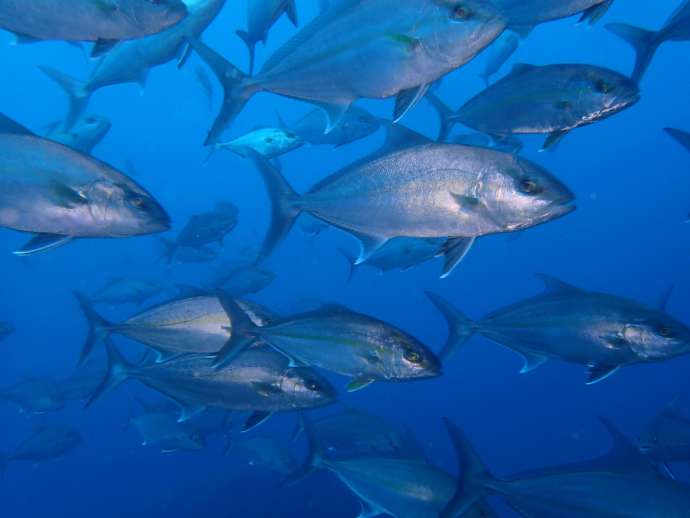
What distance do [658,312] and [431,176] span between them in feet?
6.67

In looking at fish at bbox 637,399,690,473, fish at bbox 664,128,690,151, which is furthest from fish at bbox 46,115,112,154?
fish at bbox 637,399,690,473

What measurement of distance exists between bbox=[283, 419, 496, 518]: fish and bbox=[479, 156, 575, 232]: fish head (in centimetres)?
241

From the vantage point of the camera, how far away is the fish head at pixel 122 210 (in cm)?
231

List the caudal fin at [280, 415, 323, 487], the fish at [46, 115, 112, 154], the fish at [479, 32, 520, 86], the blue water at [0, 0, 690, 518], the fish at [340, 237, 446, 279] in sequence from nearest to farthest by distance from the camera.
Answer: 1. the caudal fin at [280, 415, 323, 487]
2. the fish at [340, 237, 446, 279]
3. the fish at [46, 115, 112, 154]
4. the fish at [479, 32, 520, 86]
5. the blue water at [0, 0, 690, 518]

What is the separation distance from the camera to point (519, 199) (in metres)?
2.79

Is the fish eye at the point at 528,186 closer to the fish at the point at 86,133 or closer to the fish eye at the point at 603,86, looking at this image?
the fish eye at the point at 603,86

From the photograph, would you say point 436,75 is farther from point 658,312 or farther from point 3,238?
point 3,238

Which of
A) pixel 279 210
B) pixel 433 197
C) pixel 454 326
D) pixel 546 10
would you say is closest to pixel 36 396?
pixel 454 326

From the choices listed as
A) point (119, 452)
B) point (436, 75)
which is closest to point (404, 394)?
point (119, 452)

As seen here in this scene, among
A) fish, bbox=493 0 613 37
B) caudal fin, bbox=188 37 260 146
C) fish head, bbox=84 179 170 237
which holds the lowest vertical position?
fish head, bbox=84 179 170 237

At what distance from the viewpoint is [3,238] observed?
40531mm

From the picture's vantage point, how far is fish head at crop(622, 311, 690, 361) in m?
3.57

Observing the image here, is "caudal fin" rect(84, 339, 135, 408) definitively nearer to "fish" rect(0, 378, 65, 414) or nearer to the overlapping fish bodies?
the overlapping fish bodies

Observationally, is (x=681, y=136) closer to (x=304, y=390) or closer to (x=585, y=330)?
(x=585, y=330)
